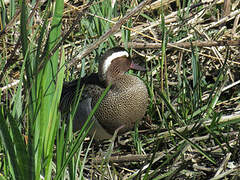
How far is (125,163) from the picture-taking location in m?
2.97

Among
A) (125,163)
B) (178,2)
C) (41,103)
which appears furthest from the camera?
(178,2)

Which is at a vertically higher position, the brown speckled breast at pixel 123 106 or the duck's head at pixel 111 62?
the duck's head at pixel 111 62

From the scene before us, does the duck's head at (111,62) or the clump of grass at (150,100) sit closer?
the clump of grass at (150,100)

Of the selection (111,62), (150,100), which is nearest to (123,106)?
(150,100)

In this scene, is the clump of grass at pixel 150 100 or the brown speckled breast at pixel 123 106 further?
the brown speckled breast at pixel 123 106

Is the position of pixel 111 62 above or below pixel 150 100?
above

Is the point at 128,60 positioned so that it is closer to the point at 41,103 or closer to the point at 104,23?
the point at 104,23

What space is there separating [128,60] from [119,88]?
0.27m

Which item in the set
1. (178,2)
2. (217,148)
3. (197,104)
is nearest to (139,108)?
(197,104)

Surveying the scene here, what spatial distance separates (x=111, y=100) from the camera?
3340mm

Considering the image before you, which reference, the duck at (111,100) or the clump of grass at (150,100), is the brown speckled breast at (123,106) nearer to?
the duck at (111,100)

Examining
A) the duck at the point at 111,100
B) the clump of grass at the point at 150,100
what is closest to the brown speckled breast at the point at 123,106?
the duck at the point at 111,100

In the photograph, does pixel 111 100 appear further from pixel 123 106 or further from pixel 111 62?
pixel 111 62

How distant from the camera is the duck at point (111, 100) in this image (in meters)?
3.30
